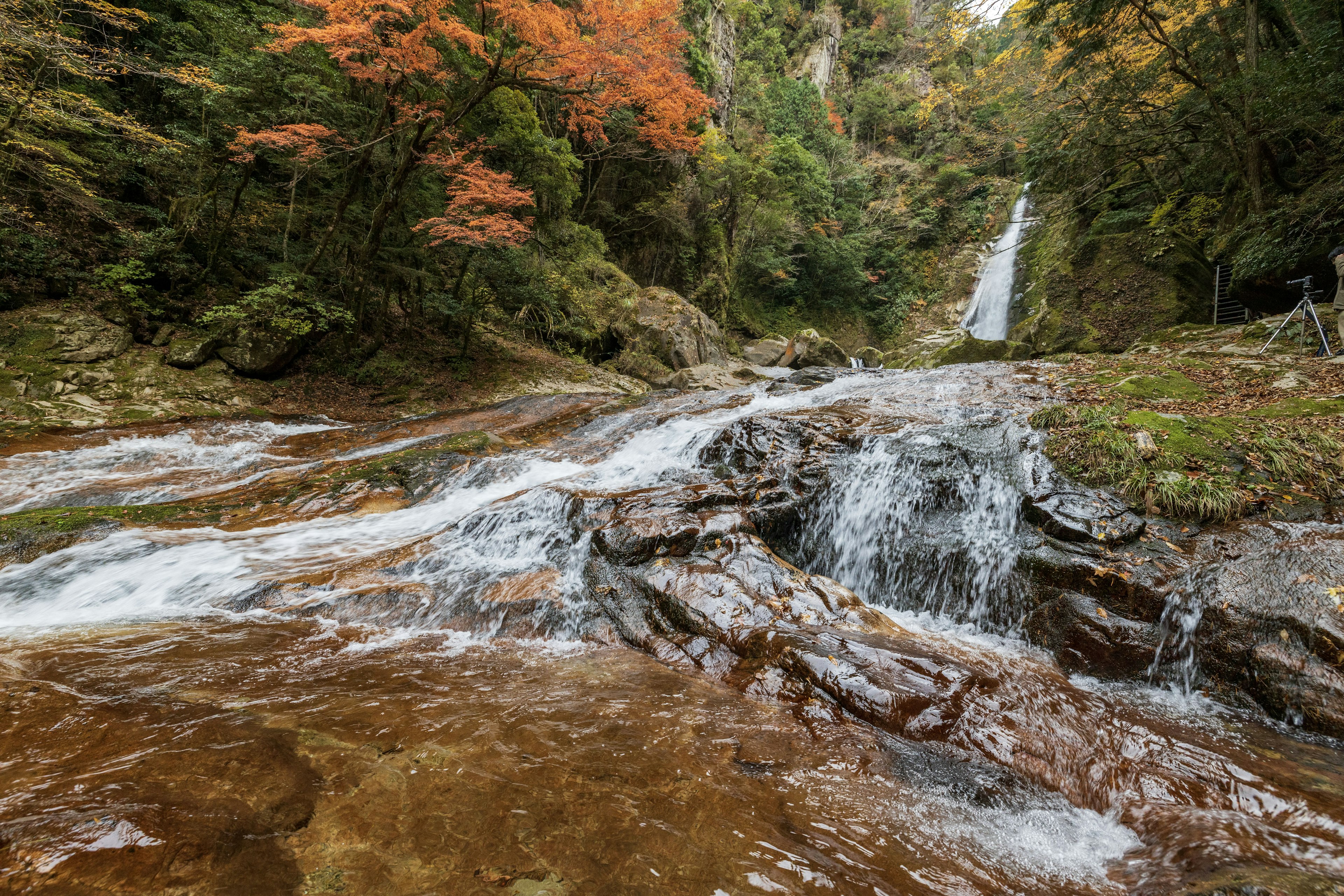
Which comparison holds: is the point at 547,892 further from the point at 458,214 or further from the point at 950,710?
the point at 458,214

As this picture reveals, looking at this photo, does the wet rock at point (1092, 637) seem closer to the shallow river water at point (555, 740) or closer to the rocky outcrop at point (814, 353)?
the shallow river water at point (555, 740)

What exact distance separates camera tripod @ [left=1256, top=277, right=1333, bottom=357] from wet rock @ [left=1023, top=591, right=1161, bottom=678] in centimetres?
698

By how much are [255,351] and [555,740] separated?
1184 centimetres

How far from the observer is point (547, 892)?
4.91 ft

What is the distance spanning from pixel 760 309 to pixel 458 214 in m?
19.6

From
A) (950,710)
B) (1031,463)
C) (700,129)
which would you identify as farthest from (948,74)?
(950,710)

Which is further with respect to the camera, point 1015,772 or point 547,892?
point 1015,772

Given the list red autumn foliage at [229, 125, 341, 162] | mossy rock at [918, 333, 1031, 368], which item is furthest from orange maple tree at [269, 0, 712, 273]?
mossy rock at [918, 333, 1031, 368]

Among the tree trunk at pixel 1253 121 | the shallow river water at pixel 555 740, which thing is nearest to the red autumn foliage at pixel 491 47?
the shallow river water at pixel 555 740

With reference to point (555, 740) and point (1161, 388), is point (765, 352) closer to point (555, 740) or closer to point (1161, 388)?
point (1161, 388)

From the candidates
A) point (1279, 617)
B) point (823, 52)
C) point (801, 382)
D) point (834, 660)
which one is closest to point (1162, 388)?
point (1279, 617)

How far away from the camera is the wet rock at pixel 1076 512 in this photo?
4.11m

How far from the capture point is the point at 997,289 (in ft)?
67.2

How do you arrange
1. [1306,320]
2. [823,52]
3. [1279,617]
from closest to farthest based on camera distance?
[1279,617] < [1306,320] < [823,52]
